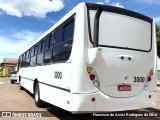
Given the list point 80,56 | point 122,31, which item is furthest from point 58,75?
point 122,31

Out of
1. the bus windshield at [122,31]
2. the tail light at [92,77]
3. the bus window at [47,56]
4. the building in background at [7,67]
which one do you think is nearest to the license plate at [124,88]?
the tail light at [92,77]

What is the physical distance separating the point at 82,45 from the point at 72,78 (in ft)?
2.72

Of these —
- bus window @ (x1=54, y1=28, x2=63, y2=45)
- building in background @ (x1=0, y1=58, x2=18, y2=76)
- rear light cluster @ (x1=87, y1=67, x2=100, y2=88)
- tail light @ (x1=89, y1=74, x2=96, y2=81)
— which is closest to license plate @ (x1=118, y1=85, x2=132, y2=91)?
rear light cluster @ (x1=87, y1=67, x2=100, y2=88)

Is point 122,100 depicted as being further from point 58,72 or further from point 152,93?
point 58,72

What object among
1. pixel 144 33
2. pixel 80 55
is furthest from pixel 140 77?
pixel 80 55

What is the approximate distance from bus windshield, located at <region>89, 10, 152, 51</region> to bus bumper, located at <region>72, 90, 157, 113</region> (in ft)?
4.26

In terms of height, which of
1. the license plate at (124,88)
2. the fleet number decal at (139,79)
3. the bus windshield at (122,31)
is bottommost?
the license plate at (124,88)

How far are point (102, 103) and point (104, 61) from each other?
1.01 m

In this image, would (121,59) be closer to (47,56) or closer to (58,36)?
(58,36)

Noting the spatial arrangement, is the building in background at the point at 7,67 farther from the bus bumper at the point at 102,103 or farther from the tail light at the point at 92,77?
the tail light at the point at 92,77

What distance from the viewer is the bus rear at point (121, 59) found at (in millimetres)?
6234

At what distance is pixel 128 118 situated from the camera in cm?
827

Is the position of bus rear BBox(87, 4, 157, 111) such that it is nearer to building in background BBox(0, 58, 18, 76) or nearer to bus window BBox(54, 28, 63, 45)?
bus window BBox(54, 28, 63, 45)

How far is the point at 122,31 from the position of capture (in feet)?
22.1
